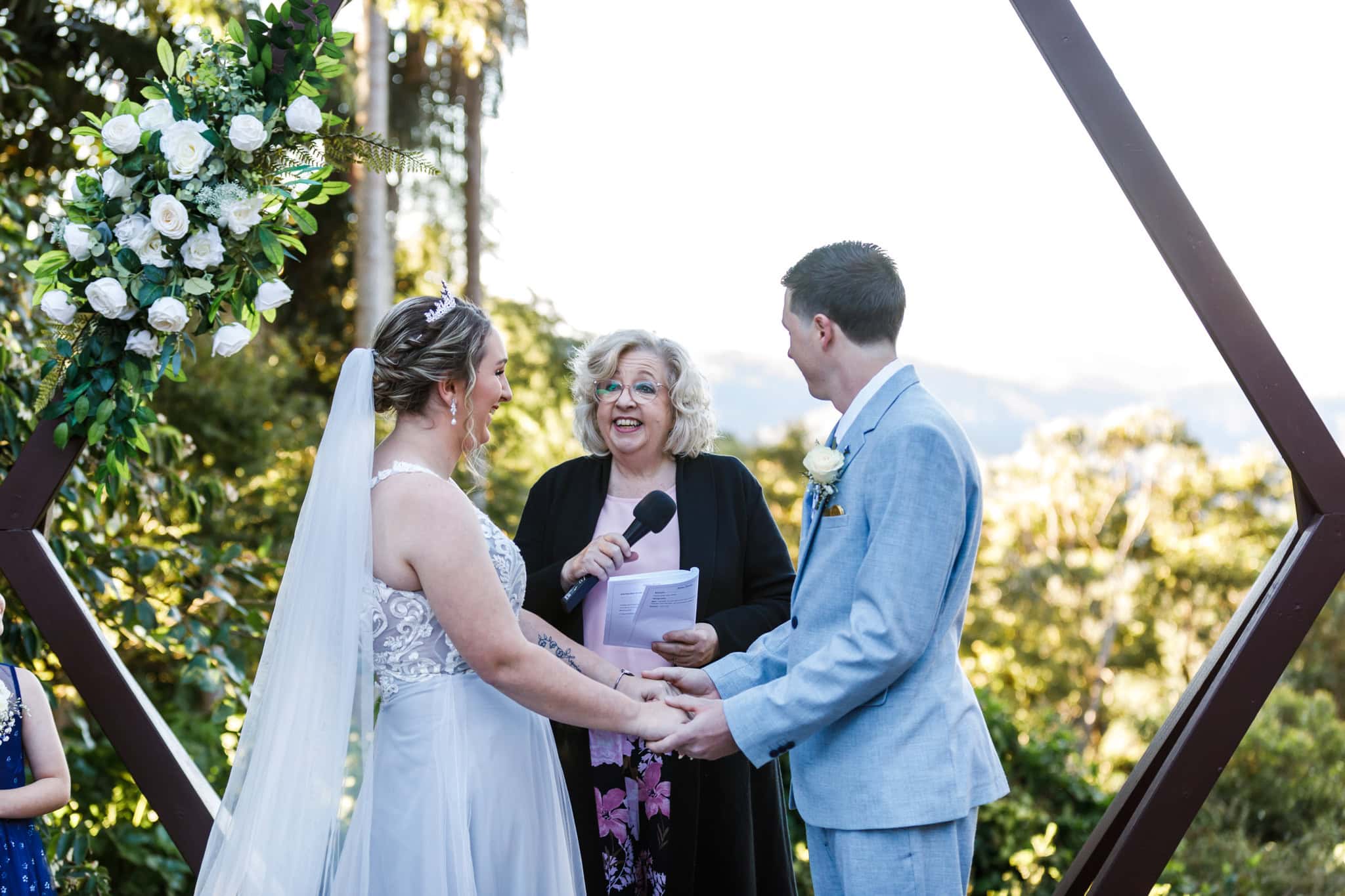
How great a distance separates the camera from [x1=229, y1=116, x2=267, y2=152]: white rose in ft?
9.29

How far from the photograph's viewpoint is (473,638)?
8.05 feet

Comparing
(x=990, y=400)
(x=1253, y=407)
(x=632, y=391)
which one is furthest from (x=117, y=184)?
(x=990, y=400)

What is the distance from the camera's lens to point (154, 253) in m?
2.93

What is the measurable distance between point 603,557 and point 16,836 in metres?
1.58

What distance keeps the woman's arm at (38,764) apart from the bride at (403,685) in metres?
0.44

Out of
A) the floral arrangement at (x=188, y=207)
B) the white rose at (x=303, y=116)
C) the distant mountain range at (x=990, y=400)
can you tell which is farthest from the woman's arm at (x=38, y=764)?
the distant mountain range at (x=990, y=400)

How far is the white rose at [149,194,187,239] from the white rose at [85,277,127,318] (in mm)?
188

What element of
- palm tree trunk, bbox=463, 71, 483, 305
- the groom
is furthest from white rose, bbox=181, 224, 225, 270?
palm tree trunk, bbox=463, 71, 483, 305

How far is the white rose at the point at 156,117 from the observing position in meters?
2.88

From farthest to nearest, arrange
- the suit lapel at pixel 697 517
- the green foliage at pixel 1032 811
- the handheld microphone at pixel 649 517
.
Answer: the green foliage at pixel 1032 811 → the suit lapel at pixel 697 517 → the handheld microphone at pixel 649 517

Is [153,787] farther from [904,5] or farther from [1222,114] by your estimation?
[904,5]

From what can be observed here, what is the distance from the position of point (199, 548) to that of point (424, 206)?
7.76m

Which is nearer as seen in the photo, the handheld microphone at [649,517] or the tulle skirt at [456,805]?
the tulle skirt at [456,805]

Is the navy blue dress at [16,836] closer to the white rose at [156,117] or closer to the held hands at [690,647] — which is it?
the white rose at [156,117]
